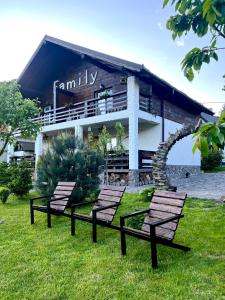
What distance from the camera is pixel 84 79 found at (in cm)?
1877

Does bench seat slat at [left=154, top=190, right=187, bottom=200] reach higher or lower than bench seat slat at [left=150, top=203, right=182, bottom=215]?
higher

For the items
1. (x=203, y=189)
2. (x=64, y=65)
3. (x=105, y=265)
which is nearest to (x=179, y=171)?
(x=203, y=189)

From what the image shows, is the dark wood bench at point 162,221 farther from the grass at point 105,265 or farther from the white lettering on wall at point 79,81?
the white lettering on wall at point 79,81

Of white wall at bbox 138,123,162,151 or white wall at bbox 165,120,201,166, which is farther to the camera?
white wall at bbox 165,120,201,166

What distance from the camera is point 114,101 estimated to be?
640 inches

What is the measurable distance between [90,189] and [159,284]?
593 cm

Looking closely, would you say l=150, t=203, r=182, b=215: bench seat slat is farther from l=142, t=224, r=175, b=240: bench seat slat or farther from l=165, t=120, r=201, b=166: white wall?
l=165, t=120, r=201, b=166: white wall

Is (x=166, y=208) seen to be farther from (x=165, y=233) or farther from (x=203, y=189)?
(x=203, y=189)

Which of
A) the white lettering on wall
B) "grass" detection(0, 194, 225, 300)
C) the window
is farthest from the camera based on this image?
the white lettering on wall

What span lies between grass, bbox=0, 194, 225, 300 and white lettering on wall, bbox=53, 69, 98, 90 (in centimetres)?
1342

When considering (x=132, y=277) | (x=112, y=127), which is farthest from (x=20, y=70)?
(x=132, y=277)

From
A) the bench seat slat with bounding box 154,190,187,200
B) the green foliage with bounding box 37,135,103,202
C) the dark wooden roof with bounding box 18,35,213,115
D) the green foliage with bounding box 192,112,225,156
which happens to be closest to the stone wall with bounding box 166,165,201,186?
the dark wooden roof with bounding box 18,35,213,115

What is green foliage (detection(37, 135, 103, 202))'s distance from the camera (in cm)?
913

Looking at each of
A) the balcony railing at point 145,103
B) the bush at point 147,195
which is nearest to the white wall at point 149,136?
the balcony railing at point 145,103
